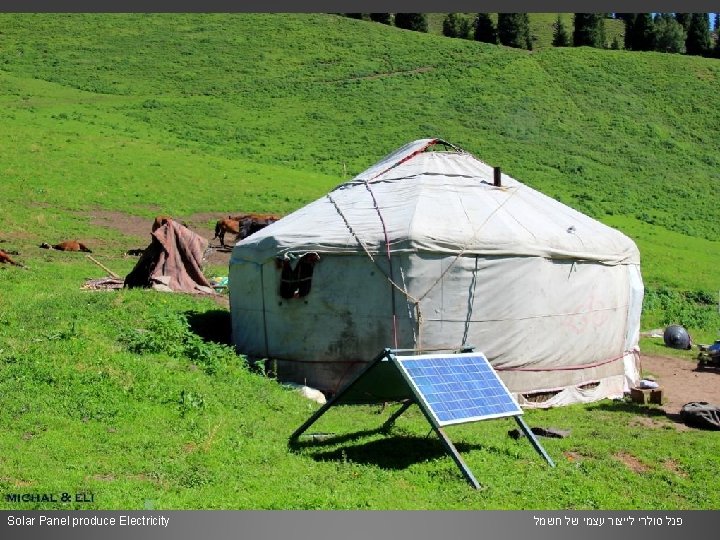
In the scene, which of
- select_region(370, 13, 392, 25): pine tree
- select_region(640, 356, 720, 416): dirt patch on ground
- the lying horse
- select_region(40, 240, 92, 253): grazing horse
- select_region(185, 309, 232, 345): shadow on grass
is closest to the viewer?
select_region(640, 356, 720, 416): dirt patch on ground

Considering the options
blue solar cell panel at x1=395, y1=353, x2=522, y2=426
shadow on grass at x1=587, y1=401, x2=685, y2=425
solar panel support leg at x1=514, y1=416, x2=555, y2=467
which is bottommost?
shadow on grass at x1=587, y1=401, x2=685, y2=425

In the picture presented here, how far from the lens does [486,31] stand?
66.8 metres

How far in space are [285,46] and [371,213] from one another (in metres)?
47.1

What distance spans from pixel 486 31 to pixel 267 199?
4179 cm

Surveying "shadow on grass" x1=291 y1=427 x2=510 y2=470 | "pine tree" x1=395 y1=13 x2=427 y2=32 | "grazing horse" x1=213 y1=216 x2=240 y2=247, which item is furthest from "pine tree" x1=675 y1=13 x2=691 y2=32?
"shadow on grass" x1=291 y1=427 x2=510 y2=470

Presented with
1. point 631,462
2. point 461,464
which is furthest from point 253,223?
point 461,464

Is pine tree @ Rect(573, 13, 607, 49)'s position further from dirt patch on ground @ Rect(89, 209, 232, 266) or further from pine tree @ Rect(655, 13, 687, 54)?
dirt patch on ground @ Rect(89, 209, 232, 266)

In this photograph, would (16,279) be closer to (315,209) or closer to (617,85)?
(315,209)

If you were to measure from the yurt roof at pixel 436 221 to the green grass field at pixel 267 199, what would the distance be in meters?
1.78

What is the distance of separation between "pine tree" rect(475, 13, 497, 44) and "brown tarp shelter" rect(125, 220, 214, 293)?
177 feet

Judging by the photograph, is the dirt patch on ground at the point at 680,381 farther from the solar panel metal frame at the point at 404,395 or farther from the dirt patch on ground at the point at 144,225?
the dirt patch on ground at the point at 144,225

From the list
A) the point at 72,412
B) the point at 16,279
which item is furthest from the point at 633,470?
the point at 16,279

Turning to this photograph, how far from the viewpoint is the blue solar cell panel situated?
779cm

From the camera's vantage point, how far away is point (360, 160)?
125ft
